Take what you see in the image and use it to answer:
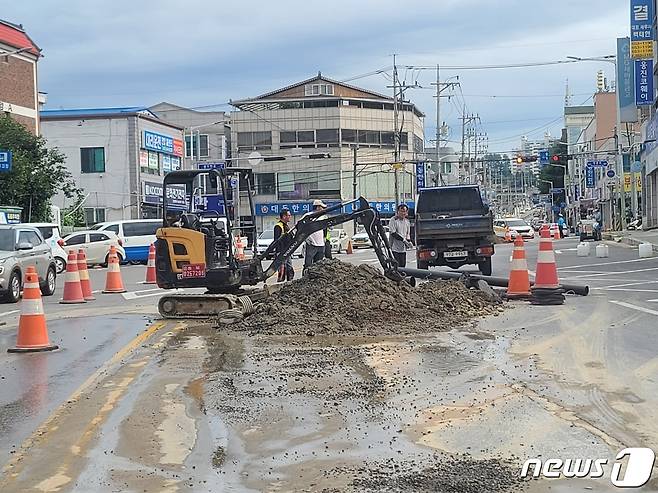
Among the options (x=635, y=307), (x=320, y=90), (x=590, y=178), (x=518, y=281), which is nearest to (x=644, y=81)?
(x=518, y=281)

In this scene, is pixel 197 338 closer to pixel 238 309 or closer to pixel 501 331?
pixel 238 309

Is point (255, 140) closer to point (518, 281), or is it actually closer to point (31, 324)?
point (518, 281)

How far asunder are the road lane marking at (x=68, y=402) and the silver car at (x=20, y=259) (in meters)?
6.73

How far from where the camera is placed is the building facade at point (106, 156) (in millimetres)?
63375

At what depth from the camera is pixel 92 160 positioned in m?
64.3

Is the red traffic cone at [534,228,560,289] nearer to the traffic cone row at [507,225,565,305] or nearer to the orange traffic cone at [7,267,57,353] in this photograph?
the traffic cone row at [507,225,565,305]

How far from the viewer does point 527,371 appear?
941 centimetres

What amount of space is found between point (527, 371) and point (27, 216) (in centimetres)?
4002

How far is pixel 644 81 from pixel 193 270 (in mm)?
44394

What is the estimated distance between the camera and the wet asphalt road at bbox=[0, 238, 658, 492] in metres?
6.29

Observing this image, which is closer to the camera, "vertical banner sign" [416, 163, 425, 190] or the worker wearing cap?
the worker wearing cap

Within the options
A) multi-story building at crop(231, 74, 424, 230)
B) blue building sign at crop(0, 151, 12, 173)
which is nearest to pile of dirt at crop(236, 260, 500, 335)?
blue building sign at crop(0, 151, 12, 173)

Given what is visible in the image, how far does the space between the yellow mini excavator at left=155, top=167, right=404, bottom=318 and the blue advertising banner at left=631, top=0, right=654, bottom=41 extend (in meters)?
40.1

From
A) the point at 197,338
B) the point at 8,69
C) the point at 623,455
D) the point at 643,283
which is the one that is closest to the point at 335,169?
the point at 8,69
